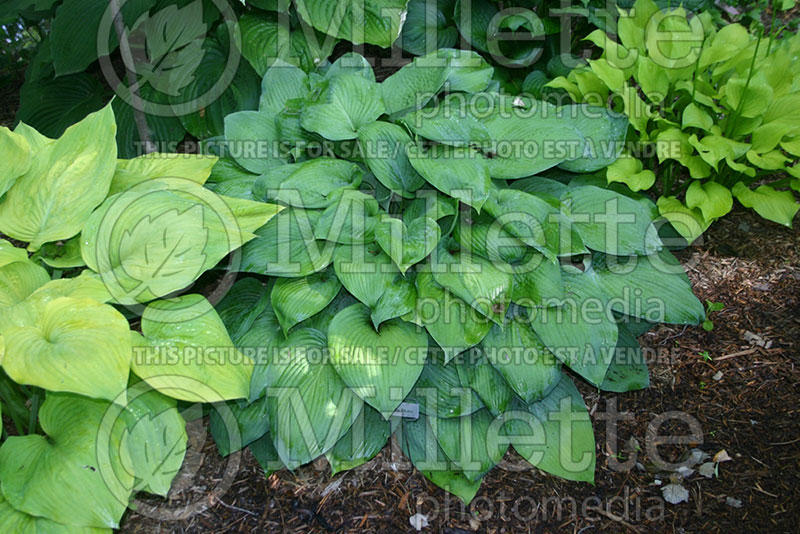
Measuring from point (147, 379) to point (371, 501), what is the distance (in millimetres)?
787

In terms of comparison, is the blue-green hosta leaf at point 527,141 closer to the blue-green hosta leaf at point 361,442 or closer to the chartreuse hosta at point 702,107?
the chartreuse hosta at point 702,107

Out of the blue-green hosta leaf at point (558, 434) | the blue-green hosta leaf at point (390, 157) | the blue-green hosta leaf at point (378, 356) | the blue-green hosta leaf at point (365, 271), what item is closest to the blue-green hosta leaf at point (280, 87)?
the blue-green hosta leaf at point (390, 157)

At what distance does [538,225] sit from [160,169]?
1.23 meters

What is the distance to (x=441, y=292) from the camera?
187 centimetres

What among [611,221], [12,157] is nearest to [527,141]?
[611,221]

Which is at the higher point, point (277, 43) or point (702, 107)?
point (277, 43)

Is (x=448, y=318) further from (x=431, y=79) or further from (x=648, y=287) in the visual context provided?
(x=431, y=79)

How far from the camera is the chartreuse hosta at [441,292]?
6.06 feet

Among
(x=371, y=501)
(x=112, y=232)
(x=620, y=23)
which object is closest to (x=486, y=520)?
(x=371, y=501)

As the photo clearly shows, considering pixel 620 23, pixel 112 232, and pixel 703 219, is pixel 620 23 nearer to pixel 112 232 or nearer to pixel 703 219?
pixel 703 219

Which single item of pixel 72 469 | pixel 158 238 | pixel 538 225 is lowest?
pixel 72 469

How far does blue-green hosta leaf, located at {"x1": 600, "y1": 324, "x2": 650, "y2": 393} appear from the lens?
2.07 m

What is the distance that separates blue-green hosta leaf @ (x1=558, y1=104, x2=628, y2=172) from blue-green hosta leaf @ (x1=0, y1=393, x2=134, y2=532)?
64.1 inches

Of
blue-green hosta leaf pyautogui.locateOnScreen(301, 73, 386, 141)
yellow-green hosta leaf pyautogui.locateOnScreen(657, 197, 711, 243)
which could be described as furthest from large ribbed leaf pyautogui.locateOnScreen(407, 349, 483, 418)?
yellow-green hosta leaf pyautogui.locateOnScreen(657, 197, 711, 243)
